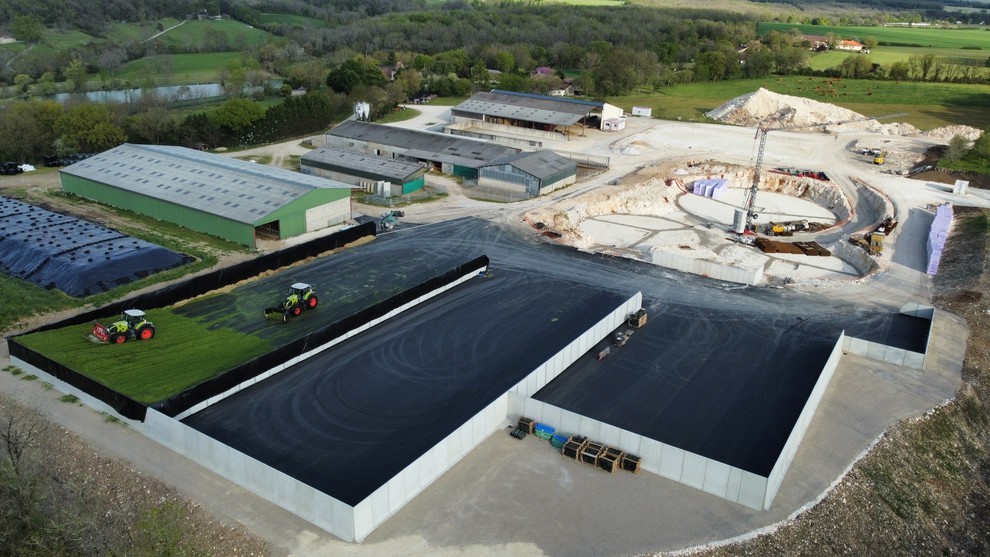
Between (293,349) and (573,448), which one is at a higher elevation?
(293,349)

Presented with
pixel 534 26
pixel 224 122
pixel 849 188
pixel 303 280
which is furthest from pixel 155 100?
pixel 534 26

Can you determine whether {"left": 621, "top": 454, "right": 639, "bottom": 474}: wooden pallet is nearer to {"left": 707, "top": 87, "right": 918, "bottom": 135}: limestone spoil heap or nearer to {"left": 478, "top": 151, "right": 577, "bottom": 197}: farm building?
{"left": 478, "top": 151, "right": 577, "bottom": 197}: farm building

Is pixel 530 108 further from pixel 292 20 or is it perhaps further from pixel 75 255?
pixel 292 20

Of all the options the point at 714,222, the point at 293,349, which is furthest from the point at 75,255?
the point at 714,222

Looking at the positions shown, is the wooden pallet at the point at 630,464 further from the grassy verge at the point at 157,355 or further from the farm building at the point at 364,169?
the farm building at the point at 364,169

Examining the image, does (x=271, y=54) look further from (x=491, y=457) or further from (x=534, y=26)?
(x=491, y=457)

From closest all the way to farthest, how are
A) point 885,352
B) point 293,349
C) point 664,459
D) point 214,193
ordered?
point 664,459 < point 293,349 < point 885,352 < point 214,193

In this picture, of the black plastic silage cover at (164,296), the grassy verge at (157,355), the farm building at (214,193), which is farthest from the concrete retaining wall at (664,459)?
the farm building at (214,193)
